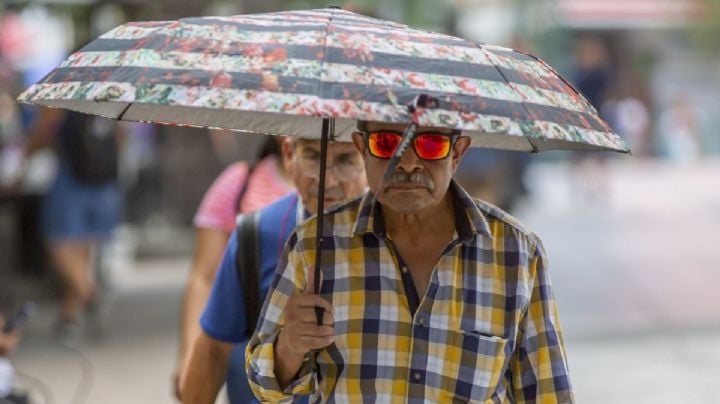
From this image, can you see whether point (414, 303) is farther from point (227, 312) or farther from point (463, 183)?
point (463, 183)

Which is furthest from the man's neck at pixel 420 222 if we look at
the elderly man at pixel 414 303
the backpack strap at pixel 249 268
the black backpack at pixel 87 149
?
the black backpack at pixel 87 149

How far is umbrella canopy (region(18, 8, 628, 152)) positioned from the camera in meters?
2.62

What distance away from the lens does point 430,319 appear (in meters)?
2.97

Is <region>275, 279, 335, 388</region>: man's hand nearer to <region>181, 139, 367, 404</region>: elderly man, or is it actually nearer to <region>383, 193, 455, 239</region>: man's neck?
<region>383, 193, 455, 239</region>: man's neck

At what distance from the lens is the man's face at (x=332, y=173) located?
3.72m

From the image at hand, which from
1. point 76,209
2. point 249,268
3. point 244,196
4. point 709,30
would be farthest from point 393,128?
point 709,30

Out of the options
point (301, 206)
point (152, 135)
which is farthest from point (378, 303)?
point (152, 135)

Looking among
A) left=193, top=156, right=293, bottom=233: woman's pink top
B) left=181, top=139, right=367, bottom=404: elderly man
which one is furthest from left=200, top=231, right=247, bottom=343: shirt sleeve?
left=193, top=156, right=293, bottom=233: woman's pink top

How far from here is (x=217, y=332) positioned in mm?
3547

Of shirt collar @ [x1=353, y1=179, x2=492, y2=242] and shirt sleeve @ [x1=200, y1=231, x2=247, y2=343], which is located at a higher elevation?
shirt collar @ [x1=353, y1=179, x2=492, y2=242]

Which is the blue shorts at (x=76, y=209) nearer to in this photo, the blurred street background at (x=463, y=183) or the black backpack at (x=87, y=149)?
the black backpack at (x=87, y=149)

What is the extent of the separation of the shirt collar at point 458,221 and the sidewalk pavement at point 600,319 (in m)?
2.23

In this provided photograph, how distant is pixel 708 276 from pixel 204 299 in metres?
9.10

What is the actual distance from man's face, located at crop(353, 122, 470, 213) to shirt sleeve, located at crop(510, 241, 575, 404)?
29 centimetres
